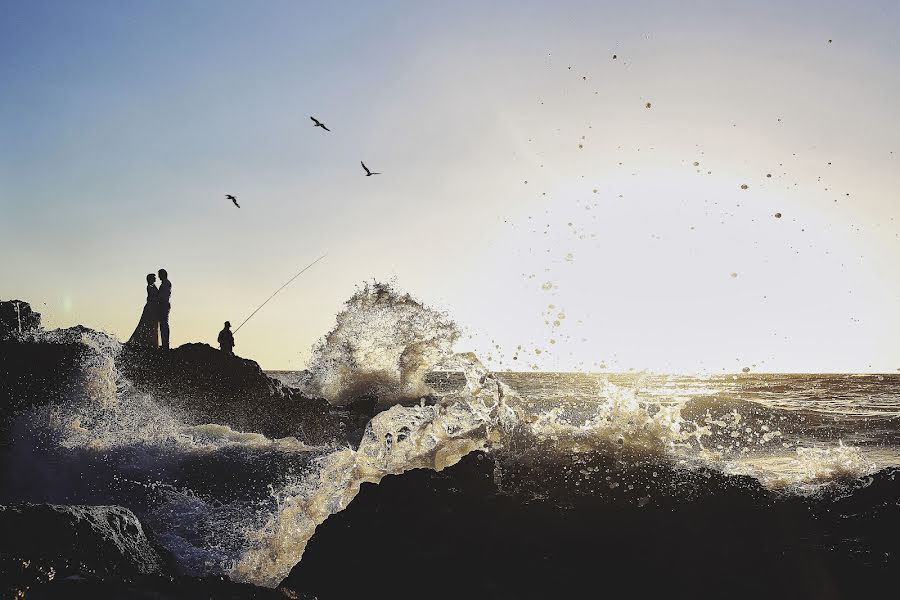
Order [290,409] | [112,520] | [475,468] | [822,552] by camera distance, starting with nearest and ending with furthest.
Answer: [822,552] < [112,520] < [475,468] < [290,409]

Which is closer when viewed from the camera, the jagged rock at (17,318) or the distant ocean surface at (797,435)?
the distant ocean surface at (797,435)

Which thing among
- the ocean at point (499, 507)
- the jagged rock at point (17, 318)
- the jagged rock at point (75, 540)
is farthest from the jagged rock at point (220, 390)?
the jagged rock at point (75, 540)

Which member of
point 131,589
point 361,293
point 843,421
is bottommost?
point 843,421

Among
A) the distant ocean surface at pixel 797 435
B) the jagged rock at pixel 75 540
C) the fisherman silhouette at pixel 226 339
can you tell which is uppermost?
the fisherman silhouette at pixel 226 339

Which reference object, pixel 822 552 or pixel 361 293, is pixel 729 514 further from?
pixel 361 293

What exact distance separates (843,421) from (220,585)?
1794 centimetres

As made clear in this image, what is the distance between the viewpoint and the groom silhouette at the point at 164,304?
14164 mm

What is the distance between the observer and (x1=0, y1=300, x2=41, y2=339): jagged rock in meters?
11.8

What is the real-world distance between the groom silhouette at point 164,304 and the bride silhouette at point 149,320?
9 centimetres

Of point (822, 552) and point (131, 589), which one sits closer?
point (131, 589)

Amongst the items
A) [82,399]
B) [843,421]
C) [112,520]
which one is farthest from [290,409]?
[843,421]

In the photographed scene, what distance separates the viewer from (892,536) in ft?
13.3

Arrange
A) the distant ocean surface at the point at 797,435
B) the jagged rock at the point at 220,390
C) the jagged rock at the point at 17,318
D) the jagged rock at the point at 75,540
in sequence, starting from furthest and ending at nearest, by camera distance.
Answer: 1. the jagged rock at the point at 220,390
2. the jagged rock at the point at 17,318
3. the distant ocean surface at the point at 797,435
4. the jagged rock at the point at 75,540

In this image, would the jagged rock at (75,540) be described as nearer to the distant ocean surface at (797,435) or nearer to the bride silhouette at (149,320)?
the distant ocean surface at (797,435)
